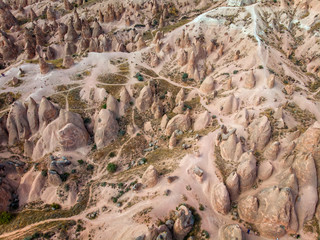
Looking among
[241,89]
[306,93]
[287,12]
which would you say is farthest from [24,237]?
[287,12]

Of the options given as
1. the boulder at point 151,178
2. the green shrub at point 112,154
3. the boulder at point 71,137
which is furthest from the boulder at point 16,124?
the boulder at point 151,178

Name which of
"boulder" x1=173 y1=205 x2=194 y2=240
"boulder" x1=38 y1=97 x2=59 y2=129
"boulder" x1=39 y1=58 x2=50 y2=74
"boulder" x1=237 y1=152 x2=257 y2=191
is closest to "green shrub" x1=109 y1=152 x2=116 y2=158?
"boulder" x1=38 y1=97 x2=59 y2=129

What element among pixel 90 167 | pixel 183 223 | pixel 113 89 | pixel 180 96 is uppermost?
pixel 113 89

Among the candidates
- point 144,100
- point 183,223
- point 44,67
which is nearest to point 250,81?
point 144,100

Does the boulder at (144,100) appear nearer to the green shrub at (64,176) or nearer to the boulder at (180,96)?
the boulder at (180,96)

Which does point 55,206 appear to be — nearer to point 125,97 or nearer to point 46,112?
point 46,112

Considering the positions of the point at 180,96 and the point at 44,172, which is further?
the point at 180,96
